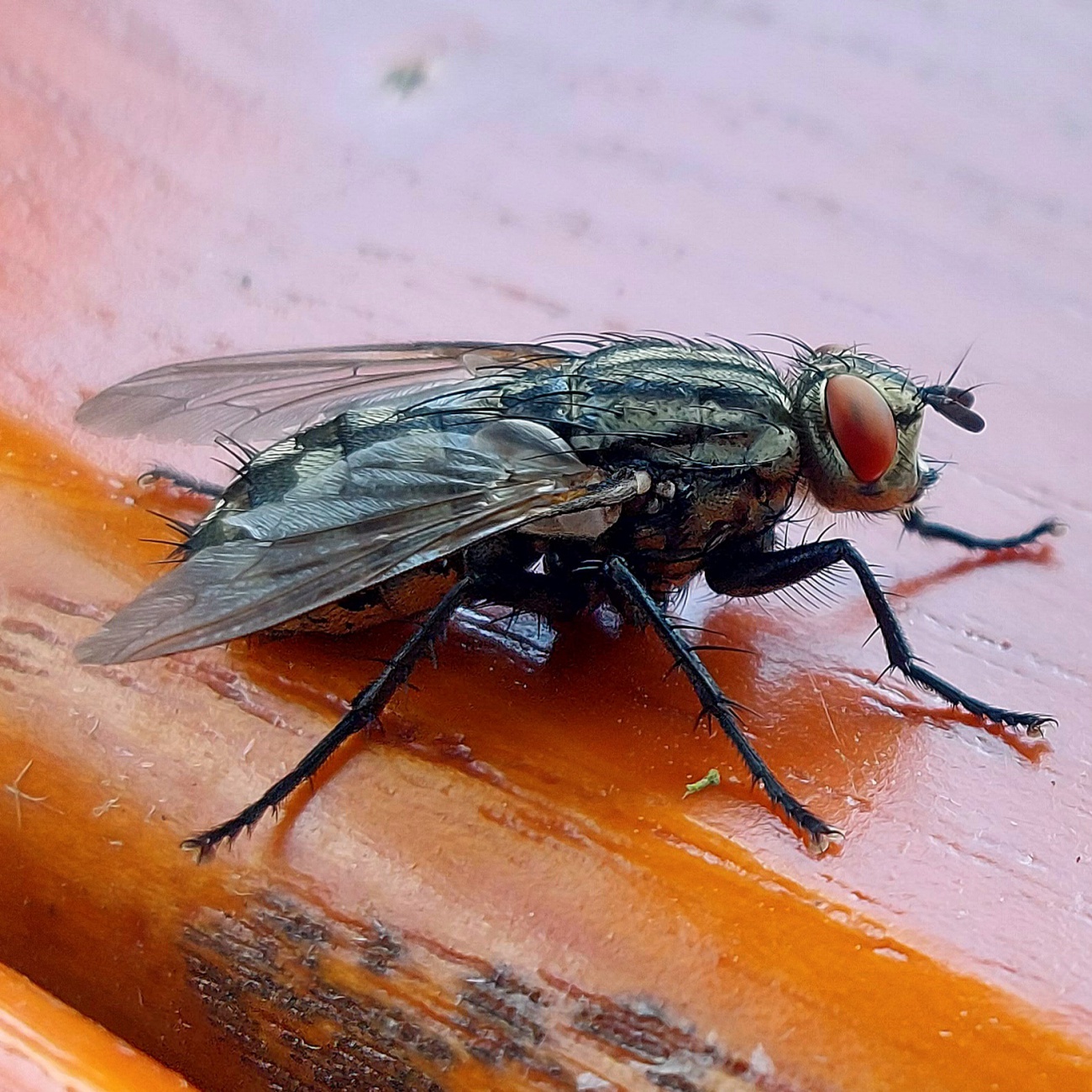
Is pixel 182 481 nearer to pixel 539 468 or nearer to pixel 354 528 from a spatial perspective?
pixel 354 528

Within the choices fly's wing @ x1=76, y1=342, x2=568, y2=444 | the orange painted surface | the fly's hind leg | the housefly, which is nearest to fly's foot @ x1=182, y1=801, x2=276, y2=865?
the fly's hind leg

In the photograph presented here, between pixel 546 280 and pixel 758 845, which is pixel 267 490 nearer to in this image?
pixel 546 280

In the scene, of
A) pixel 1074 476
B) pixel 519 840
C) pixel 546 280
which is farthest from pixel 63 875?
pixel 1074 476

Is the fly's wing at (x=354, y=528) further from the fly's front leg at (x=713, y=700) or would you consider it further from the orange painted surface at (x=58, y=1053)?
the orange painted surface at (x=58, y=1053)

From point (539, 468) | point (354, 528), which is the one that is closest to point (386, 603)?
point (354, 528)

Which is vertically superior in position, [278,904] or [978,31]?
[978,31]

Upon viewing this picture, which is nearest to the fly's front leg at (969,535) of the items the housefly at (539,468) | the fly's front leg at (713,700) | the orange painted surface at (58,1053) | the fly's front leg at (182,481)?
the housefly at (539,468)
